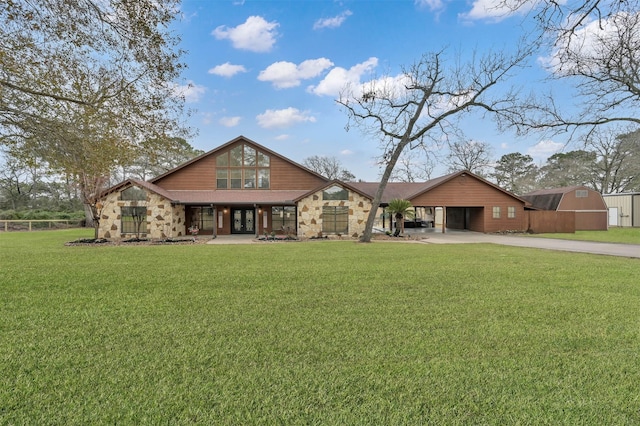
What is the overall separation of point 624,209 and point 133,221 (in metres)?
41.2

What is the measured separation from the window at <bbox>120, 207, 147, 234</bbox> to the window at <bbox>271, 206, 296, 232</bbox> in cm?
760

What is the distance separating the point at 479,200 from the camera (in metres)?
23.9

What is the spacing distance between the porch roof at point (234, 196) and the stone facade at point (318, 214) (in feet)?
3.38

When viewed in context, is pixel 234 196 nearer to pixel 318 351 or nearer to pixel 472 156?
pixel 318 351

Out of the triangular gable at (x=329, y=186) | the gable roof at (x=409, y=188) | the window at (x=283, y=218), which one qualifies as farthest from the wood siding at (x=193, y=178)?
the gable roof at (x=409, y=188)

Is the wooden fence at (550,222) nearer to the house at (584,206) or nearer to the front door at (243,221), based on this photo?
the house at (584,206)

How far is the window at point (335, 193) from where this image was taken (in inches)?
777

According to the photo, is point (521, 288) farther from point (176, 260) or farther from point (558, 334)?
point (176, 260)

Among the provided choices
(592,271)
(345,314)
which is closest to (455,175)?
(592,271)

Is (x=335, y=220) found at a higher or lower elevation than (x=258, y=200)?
lower

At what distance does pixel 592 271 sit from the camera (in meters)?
7.91

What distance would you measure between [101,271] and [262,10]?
10215mm

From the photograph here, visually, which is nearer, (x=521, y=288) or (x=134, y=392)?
(x=134, y=392)

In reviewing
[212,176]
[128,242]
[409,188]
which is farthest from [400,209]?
[128,242]
